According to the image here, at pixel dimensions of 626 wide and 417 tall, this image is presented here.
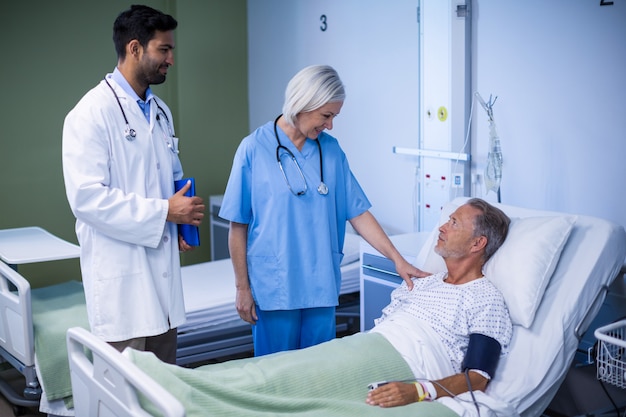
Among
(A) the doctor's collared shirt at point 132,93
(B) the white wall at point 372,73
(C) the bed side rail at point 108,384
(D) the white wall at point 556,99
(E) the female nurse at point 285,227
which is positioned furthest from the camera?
(B) the white wall at point 372,73

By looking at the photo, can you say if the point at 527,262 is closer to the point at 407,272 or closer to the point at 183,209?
the point at 407,272

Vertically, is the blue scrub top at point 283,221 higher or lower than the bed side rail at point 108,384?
higher

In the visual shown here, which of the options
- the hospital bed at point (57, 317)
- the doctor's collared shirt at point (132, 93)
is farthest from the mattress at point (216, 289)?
the doctor's collared shirt at point (132, 93)

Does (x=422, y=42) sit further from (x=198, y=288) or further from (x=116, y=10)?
(x=116, y=10)

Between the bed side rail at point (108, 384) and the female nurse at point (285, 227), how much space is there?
22.8 inches

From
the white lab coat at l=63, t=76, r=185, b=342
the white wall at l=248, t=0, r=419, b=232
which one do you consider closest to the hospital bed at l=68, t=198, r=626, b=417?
the white lab coat at l=63, t=76, r=185, b=342

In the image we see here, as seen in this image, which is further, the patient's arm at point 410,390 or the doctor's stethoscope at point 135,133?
the doctor's stethoscope at point 135,133

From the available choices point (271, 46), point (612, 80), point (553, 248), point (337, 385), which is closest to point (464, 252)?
point (553, 248)

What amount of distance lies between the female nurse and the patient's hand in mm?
473

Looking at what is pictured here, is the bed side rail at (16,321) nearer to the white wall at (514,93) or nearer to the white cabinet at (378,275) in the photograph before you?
the white cabinet at (378,275)

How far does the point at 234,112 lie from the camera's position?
5.06m

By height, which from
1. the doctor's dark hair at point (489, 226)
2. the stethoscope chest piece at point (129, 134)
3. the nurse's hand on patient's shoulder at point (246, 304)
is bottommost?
the nurse's hand on patient's shoulder at point (246, 304)

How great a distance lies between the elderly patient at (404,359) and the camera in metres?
1.83

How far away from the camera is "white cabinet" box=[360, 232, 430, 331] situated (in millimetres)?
2914
